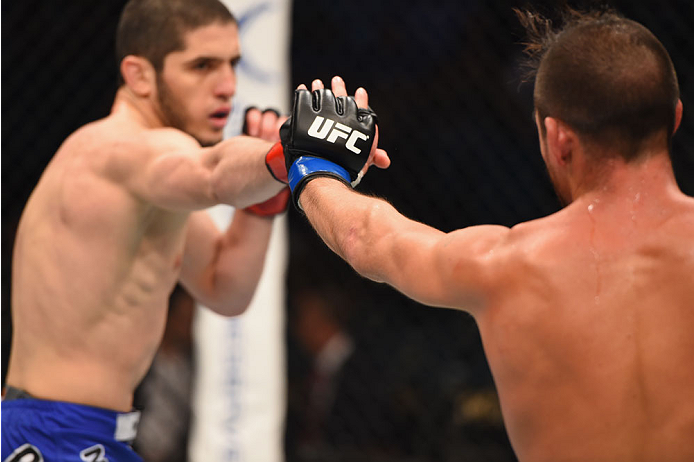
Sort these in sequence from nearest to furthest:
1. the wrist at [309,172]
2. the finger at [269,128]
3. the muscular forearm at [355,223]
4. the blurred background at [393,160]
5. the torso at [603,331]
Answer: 1. the torso at [603,331]
2. the muscular forearm at [355,223]
3. the wrist at [309,172]
4. the finger at [269,128]
5. the blurred background at [393,160]

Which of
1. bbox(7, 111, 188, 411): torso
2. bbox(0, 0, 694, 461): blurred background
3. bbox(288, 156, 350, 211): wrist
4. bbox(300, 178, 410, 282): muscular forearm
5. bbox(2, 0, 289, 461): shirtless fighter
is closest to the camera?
bbox(300, 178, 410, 282): muscular forearm

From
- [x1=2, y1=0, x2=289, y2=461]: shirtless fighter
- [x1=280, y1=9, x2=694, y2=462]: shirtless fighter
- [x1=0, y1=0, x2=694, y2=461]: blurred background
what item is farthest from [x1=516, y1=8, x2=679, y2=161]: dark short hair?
[x1=0, y1=0, x2=694, y2=461]: blurred background

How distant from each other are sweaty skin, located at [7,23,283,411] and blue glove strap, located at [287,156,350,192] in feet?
0.96

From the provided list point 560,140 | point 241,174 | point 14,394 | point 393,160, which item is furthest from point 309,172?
point 393,160

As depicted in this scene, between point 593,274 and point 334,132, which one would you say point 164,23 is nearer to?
point 334,132

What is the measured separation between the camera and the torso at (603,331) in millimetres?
1053

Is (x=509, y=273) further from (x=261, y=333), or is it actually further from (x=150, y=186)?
(x=261, y=333)

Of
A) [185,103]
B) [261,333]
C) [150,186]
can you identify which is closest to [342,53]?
[261,333]

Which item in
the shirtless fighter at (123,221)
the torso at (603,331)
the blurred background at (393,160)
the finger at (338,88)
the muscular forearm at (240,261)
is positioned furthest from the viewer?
the blurred background at (393,160)

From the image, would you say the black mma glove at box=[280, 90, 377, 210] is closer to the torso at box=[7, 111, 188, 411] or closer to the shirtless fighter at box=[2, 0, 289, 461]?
the shirtless fighter at box=[2, 0, 289, 461]

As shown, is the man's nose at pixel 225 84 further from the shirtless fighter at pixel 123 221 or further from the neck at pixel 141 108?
the neck at pixel 141 108

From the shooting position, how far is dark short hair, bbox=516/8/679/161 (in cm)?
109

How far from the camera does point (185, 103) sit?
6.38 ft

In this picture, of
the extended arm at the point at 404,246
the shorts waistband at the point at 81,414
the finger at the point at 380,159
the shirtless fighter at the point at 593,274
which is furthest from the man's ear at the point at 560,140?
the shorts waistband at the point at 81,414
